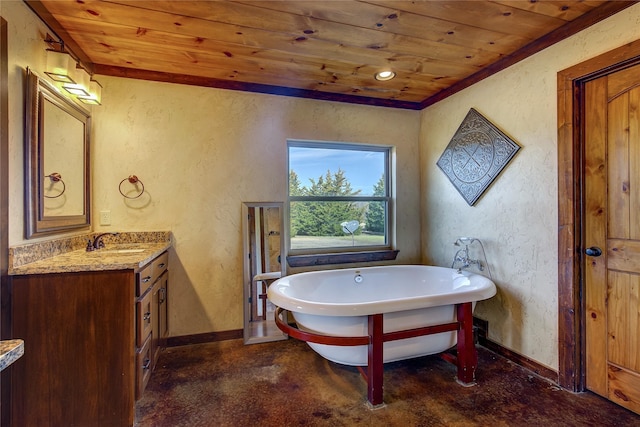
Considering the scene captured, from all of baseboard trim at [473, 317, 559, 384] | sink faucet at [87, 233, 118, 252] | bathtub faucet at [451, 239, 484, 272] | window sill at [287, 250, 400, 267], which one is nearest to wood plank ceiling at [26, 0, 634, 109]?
sink faucet at [87, 233, 118, 252]

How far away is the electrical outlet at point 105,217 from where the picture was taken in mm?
2402

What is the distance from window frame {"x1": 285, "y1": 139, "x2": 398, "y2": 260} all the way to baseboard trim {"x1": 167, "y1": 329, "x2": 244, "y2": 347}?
0.80 meters

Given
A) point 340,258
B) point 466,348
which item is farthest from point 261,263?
point 466,348

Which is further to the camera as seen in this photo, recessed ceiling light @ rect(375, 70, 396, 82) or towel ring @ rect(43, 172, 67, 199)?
recessed ceiling light @ rect(375, 70, 396, 82)

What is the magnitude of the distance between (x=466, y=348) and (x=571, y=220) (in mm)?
1053

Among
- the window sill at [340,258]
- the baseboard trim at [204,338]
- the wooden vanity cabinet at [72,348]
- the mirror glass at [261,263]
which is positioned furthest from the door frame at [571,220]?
the wooden vanity cabinet at [72,348]

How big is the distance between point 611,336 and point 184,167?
321cm

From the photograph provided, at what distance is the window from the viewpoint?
119 inches

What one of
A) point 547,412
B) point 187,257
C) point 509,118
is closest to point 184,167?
point 187,257

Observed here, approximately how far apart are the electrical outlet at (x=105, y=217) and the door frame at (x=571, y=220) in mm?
3277

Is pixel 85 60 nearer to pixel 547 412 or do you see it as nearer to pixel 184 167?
pixel 184 167

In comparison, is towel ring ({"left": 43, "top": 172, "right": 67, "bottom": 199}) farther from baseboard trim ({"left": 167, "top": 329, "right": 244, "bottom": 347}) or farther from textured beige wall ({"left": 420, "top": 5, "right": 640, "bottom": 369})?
textured beige wall ({"left": 420, "top": 5, "right": 640, "bottom": 369})

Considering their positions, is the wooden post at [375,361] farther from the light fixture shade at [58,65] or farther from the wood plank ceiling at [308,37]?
the light fixture shade at [58,65]

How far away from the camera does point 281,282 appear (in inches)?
90.7
